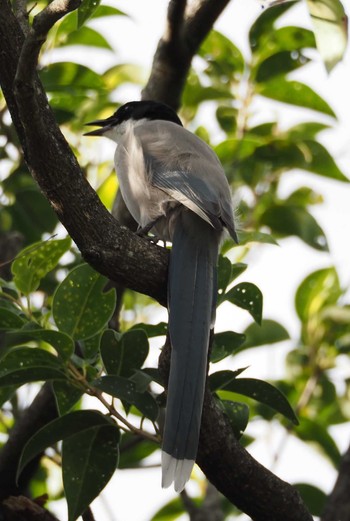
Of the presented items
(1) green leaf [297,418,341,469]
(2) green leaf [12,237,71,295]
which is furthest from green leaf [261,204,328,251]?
(2) green leaf [12,237,71,295]

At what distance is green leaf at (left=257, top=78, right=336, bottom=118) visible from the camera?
178 inches

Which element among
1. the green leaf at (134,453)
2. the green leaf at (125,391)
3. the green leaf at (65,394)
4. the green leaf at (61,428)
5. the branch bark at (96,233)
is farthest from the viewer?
the green leaf at (134,453)

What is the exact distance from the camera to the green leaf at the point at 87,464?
3102 mm

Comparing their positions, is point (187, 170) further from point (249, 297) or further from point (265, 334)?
point (265, 334)

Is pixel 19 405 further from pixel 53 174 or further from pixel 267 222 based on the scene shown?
pixel 53 174

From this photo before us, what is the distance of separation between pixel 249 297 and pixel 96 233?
695 millimetres

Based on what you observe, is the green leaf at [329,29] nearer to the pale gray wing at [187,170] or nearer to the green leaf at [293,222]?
the pale gray wing at [187,170]

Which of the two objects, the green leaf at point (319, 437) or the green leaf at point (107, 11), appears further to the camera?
the green leaf at point (107, 11)

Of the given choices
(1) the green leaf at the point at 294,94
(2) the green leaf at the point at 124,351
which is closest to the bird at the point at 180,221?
(2) the green leaf at the point at 124,351

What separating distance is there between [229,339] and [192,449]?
505 mm

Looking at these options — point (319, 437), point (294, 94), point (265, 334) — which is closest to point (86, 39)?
point (294, 94)

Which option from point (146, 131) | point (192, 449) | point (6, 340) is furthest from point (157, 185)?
point (192, 449)

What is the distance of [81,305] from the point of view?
3256 mm

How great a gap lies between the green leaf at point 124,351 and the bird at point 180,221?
0.35 ft
